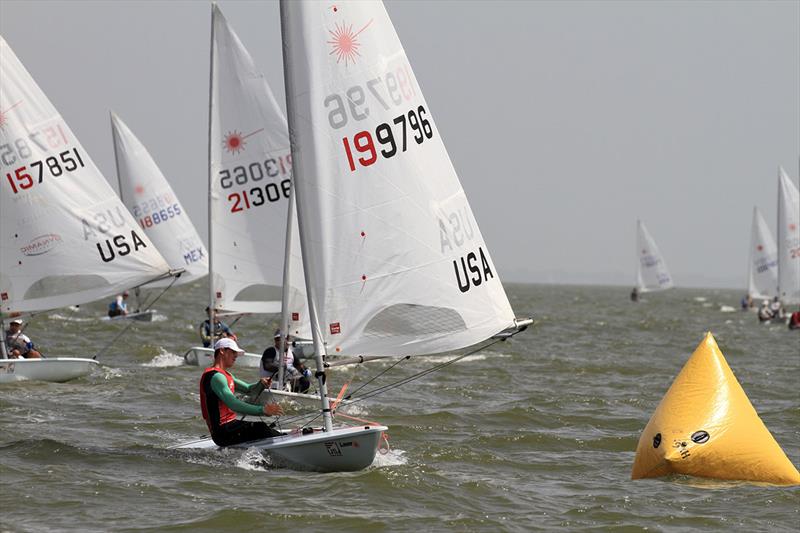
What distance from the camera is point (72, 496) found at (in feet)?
31.9

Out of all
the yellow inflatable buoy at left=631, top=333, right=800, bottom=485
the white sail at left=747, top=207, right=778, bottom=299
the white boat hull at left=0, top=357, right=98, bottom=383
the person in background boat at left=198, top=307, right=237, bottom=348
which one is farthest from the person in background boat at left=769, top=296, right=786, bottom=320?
the yellow inflatable buoy at left=631, top=333, right=800, bottom=485

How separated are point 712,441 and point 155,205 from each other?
968 inches

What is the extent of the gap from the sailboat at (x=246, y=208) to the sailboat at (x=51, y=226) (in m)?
3.54

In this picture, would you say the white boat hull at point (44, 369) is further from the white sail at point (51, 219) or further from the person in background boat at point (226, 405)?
the person in background boat at point (226, 405)

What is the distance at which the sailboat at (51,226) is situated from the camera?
17.4 meters

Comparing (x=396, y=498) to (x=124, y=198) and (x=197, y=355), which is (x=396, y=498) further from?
(x=124, y=198)

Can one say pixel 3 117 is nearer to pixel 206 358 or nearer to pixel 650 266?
pixel 206 358

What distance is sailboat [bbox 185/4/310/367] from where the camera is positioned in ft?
70.4

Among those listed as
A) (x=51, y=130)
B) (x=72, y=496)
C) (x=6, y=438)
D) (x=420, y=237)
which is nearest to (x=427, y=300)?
(x=420, y=237)

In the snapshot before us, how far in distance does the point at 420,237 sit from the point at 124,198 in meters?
22.8

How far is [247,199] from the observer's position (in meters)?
21.6

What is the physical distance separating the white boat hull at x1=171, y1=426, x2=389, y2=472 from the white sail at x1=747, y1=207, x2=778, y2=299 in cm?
4897

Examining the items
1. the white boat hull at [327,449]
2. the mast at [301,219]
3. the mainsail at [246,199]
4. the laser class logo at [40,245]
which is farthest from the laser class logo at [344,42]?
the mainsail at [246,199]

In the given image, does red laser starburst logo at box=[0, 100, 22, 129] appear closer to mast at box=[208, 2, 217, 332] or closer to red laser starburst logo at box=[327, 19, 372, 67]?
mast at box=[208, 2, 217, 332]
